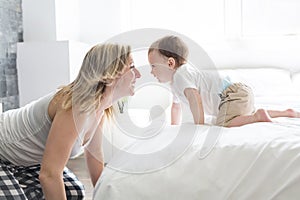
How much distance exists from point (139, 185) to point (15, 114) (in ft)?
Result: 2.14

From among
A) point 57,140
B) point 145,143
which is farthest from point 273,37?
point 57,140

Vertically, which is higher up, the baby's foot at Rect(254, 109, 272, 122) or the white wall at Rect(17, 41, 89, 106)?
the white wall at Rect(17, 41, 89, 106)

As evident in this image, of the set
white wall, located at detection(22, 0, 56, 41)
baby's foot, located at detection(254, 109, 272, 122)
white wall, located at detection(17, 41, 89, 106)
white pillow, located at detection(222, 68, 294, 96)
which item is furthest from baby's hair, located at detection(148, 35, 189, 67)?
white wall, located at detection(22, 0, 56, 41)

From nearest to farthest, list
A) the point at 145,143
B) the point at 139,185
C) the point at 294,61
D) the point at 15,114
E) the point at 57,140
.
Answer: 1. the point at 139,185
2. the point at 57,140
3. the point at 145,143
4. the point at 15,114
5. the point at 294,61

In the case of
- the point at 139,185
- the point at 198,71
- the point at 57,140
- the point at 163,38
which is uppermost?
the point at 163,38

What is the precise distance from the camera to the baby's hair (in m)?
1.89

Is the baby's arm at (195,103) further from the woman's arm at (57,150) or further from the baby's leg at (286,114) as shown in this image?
the woman's arm at (57,150)

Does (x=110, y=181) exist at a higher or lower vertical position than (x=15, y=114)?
lower

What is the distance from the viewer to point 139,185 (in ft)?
3.93

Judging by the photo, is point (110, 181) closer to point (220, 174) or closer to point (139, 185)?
point (139, 185)

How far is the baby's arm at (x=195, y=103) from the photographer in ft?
5.48

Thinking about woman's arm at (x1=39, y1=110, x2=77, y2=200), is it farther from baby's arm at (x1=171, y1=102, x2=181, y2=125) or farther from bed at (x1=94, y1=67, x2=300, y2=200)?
baby's arm at (x1=171, y1=102, x2=181, y2=125)

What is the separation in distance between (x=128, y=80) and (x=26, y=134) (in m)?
0.41

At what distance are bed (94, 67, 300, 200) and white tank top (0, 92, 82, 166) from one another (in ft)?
0.96
